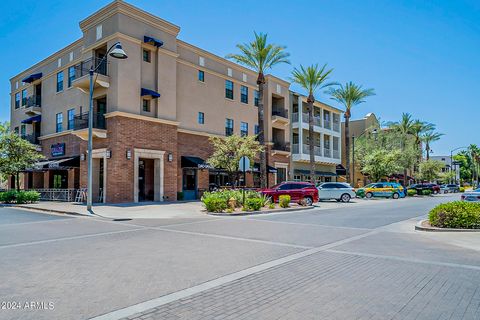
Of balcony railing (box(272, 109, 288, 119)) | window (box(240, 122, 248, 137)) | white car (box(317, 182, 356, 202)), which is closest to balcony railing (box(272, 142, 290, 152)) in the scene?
balcony railing (box(272, 109, 288, 119))

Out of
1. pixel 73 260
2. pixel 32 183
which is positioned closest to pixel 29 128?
pixel 32 183

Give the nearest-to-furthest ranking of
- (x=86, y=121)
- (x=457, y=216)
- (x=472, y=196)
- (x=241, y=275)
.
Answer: (x=241, y=275) → (x=457, y=216) → (x=472, y=196) → (x=86, y=121)

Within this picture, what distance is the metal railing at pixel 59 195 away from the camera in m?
26.8

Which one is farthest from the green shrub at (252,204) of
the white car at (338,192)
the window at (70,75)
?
the window at (70,75)

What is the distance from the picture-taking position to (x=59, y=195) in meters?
27.9

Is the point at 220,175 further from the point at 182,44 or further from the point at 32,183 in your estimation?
the point at 32,183

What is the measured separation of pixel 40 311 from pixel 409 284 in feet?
18.4

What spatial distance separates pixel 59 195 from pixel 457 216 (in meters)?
26.5

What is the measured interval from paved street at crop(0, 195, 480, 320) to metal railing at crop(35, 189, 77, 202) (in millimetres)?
15897

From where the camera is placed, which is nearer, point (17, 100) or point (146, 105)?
point (146, 105)

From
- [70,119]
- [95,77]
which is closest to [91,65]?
[95,77]

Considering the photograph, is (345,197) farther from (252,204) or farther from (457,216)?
(457,216)

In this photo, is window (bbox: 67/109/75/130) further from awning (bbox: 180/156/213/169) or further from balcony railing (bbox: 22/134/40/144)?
awning (bbox: 180/156/213/169)

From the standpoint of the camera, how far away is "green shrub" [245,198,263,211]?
19.5 metres
